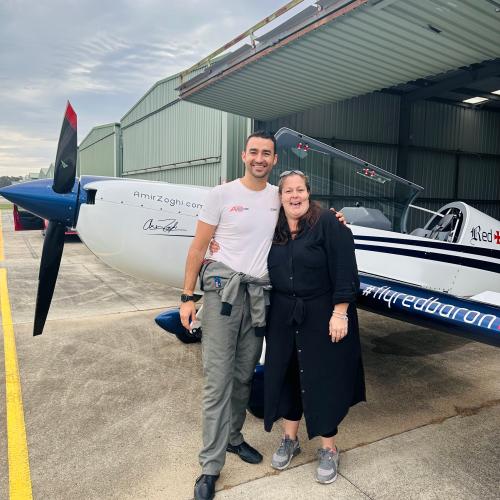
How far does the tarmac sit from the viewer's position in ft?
7.41

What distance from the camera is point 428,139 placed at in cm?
1264

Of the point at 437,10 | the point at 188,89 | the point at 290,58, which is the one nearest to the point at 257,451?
the point at 437,10

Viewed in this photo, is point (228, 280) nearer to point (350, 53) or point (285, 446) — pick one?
point (285, 446)

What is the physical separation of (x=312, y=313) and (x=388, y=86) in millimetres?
6350

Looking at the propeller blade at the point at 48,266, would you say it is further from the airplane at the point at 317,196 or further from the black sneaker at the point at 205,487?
the black sneaker at the point at 205,487

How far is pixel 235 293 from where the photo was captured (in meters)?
2.12

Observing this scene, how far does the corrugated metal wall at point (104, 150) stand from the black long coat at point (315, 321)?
20.9 metres

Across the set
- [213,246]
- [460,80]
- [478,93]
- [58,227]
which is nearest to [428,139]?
[478,93]

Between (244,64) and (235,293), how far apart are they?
5.76m

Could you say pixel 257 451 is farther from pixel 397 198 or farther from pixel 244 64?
pixel 244 64

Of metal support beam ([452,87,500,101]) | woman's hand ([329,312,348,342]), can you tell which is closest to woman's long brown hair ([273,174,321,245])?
woman's hand ([329,312,348,342])

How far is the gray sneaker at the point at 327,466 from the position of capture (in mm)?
2268

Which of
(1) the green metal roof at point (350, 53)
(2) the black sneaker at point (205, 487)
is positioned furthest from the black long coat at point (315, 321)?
(1) the green metal roof at point (350, 53)

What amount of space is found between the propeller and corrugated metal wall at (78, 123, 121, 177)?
1924 cm
